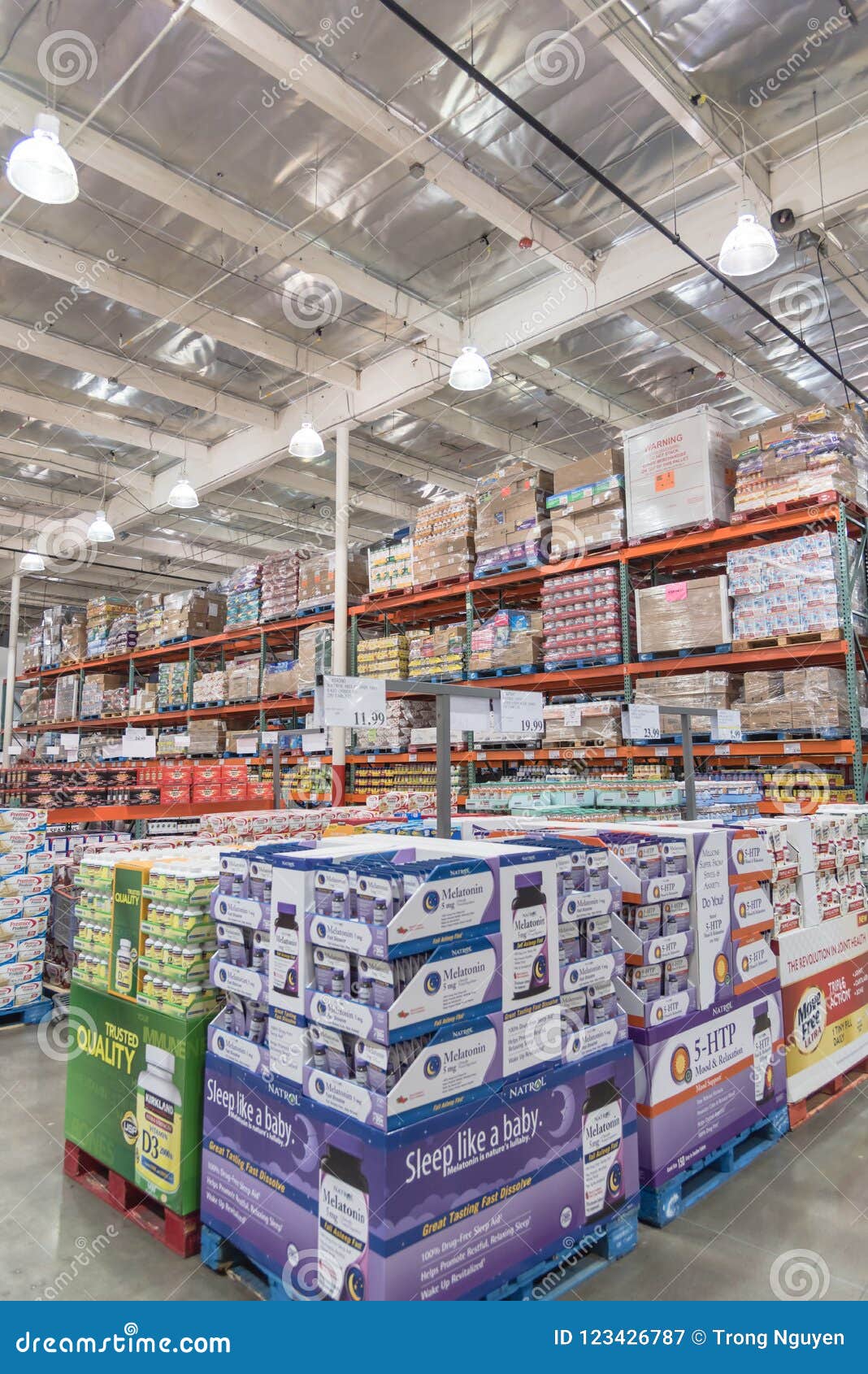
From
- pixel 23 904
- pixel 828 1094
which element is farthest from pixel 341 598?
pixel 828 1094

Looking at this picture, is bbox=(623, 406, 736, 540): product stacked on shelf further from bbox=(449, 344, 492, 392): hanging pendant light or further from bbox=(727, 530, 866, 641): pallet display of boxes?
bbox=(449, 344, 492, 392): hanging pendant light

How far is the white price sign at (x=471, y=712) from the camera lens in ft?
10.5

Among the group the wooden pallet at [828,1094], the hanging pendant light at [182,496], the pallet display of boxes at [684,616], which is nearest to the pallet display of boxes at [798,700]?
the pallet display of boxes at [684,616]

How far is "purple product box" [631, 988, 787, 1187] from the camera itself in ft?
9.29

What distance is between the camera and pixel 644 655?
7.67 m

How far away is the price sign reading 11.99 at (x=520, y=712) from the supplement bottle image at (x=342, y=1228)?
5.09 ft

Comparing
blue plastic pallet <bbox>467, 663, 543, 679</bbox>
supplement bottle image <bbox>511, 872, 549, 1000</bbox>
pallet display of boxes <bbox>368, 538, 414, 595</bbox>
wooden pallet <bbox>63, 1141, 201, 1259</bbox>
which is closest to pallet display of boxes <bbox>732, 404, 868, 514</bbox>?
blue plastic pallet <bbox>467, 663, 543, 679</bbox>

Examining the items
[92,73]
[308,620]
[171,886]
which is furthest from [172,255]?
[171,886]

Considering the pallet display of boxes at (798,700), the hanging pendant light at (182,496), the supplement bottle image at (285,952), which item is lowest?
the supplement bottle image at (285,952)

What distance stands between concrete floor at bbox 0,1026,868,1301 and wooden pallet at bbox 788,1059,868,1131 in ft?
0.28

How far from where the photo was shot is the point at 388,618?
11.2m

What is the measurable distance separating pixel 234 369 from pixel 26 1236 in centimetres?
975

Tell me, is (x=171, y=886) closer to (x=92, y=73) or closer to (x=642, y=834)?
(x=642, y=834)

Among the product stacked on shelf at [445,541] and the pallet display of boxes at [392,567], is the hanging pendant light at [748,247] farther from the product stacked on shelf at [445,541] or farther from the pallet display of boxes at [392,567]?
the pallet display of boxes at [392,567]
